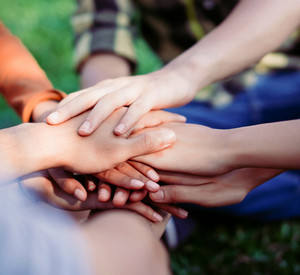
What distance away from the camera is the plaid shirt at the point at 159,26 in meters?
1.68

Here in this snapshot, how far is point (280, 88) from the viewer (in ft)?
5.69

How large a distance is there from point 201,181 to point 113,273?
1.35ft

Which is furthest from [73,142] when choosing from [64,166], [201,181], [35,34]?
[35,34]

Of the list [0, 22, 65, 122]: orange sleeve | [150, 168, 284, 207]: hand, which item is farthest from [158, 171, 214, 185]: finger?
[0, 22, 65, 122]: orange sleeve

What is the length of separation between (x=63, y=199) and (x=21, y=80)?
49cm

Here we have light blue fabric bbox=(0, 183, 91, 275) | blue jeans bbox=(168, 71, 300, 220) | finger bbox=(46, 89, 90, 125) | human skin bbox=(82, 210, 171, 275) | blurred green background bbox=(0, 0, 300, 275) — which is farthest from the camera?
blue jeans bbox=(168, 71, 300, 220)

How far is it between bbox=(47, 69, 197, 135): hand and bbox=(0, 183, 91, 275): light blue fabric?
0.37 m

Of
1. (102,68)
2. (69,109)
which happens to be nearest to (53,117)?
(69,109)

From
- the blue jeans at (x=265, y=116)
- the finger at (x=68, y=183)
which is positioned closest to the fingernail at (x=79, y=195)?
the finger at (x=68, y=183)

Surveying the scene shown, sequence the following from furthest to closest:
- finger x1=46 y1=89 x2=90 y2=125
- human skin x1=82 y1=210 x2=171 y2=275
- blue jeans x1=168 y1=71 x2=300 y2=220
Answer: blue jeans x1=168 y1=71 x2=300 y2=220 < finger x1=46 y1=89 x2=90 y2=125 < human skin x1=82 y1=210 x2=171 y2=275

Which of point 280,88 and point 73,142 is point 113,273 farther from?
point 280,88

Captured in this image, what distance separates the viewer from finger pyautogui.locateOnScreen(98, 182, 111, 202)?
3.28 feet

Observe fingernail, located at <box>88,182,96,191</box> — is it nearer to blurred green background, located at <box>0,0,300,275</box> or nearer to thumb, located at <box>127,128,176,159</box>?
thumb, located at <box>127,128,176,159</box>

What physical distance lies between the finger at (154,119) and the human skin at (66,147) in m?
0.07
